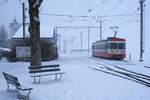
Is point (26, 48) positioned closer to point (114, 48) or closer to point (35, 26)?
point (114, 48)

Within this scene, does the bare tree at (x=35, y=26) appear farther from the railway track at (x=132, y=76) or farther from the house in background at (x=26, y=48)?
the house in background at (x=26, y=48)

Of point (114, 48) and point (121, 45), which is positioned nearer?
point (114, 48)

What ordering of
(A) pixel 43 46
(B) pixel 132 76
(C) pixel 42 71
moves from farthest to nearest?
(A) pixel 43 46, (B) pixel 132 76, (C) pixel 42 71

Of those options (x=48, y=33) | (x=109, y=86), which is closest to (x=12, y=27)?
(x=48, y=33)

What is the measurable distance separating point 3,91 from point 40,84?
7.29 ft

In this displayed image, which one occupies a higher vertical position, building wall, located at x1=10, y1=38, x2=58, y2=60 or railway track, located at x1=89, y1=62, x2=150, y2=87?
building wall, located at x1=10, y1=38, x2=58, y2=60

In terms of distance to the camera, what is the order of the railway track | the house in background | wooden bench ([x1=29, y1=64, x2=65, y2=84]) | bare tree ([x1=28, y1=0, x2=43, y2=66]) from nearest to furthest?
wooden bench ([x1=29, y1=64, x2=65, y2=84])
the railway track
bare tree ([x1=28, y1=0, x2=43, y2=66])
the house in background

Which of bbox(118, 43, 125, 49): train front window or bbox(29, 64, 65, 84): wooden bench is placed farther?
bbox(118, 43, 125, 49): train front window

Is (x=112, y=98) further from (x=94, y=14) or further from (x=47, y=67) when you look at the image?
(x=94, y=14)

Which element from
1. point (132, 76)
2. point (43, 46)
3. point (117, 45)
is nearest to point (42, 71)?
point (132, 76)

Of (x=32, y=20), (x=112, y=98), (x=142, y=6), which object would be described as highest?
(x=142, y=6)

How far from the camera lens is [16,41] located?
4294cm

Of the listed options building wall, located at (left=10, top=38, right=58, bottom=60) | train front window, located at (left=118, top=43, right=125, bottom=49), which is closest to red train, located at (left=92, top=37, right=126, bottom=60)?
train front window, located at (left=118, top=43, right=125, bottom=49)

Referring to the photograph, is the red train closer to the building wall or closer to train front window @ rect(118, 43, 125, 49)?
train front window @ rect(118, 43, 125, 49)
